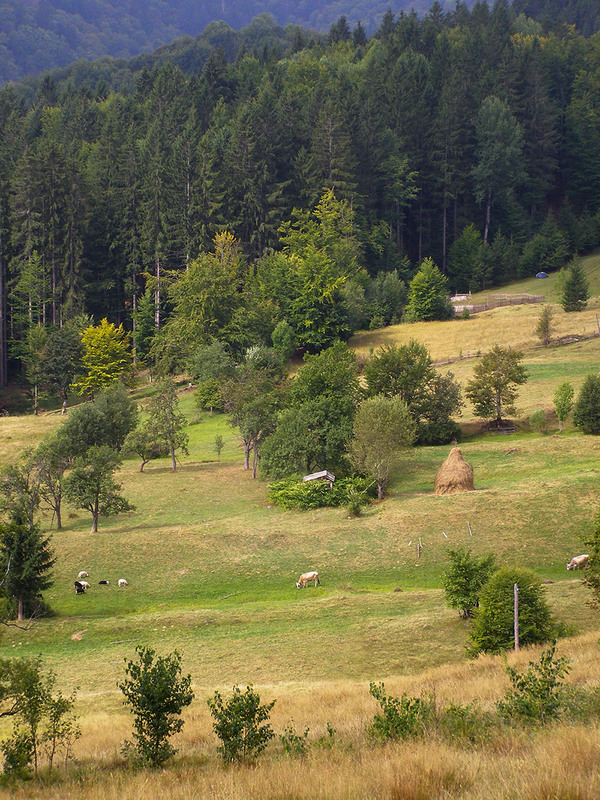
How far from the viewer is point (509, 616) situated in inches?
960

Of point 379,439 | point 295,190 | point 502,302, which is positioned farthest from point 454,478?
point 295,190

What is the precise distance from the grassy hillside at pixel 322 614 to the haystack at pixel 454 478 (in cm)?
69

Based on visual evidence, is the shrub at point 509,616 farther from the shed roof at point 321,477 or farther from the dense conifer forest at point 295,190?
the dense conifer forest at point 295,190

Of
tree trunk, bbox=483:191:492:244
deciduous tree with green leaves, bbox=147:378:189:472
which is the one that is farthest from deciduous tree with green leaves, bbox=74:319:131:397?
tree trunk, bbox=483:191:492:244

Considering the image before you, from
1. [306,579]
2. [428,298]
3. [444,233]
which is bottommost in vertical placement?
[306,579]

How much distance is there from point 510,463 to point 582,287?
44.3 m

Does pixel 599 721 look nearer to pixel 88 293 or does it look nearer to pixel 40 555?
pixel 40 555

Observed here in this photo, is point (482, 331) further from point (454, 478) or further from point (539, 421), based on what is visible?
point (454, 478)

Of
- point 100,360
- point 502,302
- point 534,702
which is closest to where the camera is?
point 534,702

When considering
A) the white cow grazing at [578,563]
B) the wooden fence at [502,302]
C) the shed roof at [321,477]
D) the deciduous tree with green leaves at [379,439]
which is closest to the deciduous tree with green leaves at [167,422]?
the shed roof at [321,477]

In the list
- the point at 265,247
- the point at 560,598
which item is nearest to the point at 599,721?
the point at 560,598

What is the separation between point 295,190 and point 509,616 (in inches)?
3755

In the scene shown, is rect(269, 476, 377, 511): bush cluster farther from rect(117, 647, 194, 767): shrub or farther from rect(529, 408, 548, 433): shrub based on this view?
rect(117, 647, 194, 767): shrub

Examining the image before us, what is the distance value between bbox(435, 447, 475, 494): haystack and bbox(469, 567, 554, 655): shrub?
17.6 metres
